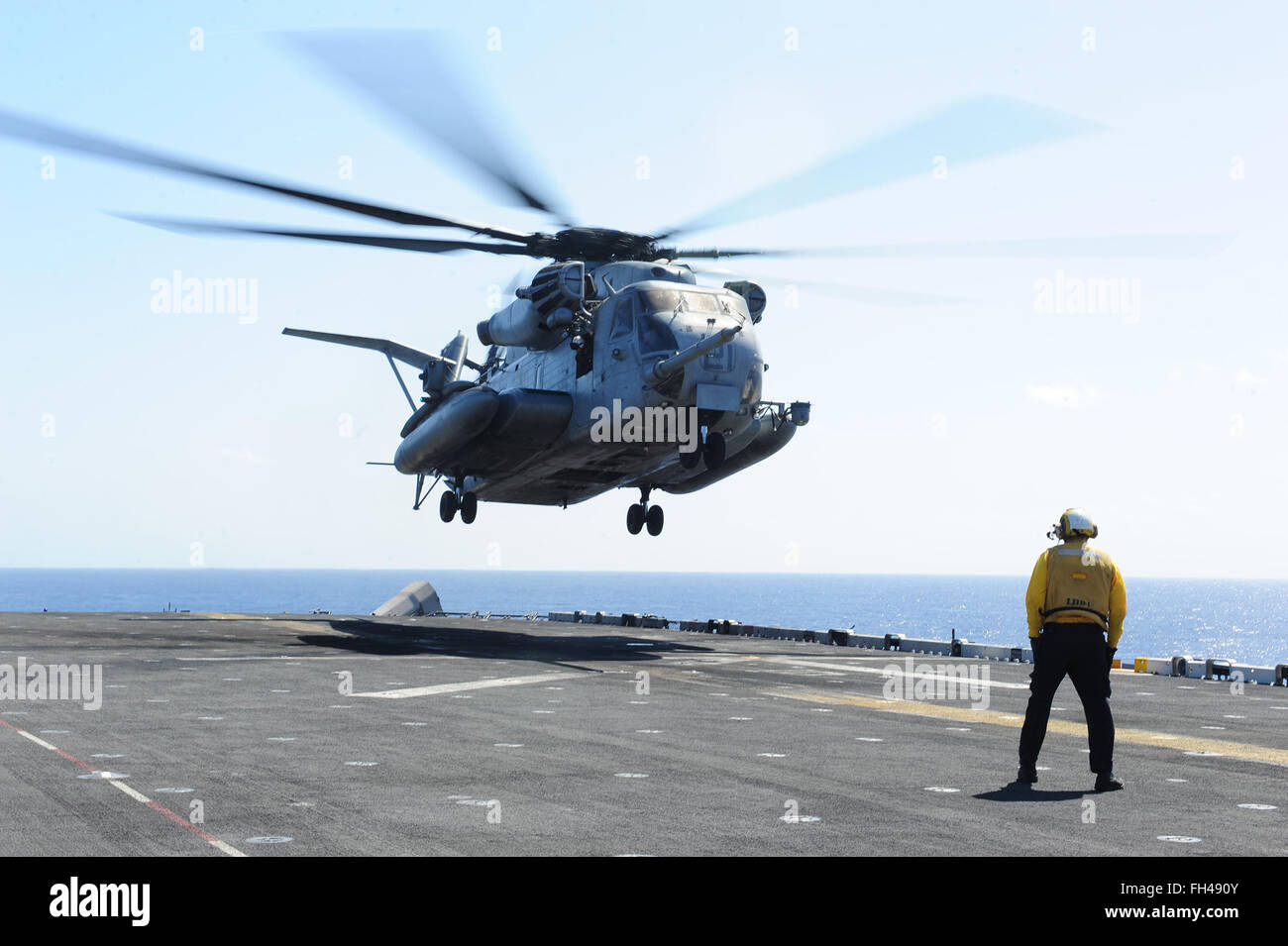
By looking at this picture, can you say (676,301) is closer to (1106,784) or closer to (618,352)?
(618,352)

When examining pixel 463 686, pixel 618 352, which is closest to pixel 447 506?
pixel 618 352

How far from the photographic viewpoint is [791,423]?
30547 mm

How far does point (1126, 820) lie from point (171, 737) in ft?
31.0

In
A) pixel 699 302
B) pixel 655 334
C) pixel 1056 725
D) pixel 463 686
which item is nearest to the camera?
pixel 1056 725

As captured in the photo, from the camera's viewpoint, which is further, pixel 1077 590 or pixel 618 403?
pixel 618 403

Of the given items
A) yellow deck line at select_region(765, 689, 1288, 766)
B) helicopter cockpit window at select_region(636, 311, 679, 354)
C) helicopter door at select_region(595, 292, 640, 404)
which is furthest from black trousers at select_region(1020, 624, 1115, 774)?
helicopter door at select_region(595, 292, 640, 404)

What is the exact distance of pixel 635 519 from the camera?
33.6m

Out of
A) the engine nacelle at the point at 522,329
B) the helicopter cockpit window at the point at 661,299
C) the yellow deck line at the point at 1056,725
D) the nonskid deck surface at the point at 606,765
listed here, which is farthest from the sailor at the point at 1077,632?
the engine nacelle at the point at 522,329

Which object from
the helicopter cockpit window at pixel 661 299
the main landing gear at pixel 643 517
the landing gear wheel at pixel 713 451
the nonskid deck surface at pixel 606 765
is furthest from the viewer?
the main landing gear at pixel 643 517

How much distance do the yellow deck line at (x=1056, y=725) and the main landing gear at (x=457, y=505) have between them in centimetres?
1647

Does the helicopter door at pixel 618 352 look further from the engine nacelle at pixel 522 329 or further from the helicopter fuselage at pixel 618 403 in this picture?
the engine nacelle at pixel 522 329

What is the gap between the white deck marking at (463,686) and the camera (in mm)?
17766

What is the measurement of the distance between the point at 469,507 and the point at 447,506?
2.91 ft
